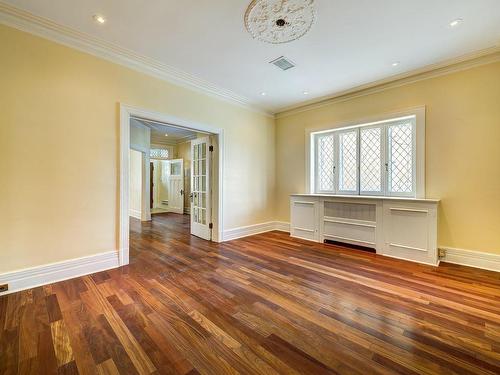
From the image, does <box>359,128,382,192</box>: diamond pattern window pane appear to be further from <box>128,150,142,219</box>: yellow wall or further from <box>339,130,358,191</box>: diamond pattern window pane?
<box>128,150,142,219</box>: yellow wall

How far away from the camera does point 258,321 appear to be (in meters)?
1.92

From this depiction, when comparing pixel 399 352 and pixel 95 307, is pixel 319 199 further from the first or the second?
pixel 95 307

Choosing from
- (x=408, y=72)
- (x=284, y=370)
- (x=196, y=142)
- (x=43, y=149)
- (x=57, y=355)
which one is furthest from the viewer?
(x=196, y=142)

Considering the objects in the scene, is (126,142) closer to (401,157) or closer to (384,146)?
(384,146)

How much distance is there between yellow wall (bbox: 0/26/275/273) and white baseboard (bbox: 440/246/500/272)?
4867mm

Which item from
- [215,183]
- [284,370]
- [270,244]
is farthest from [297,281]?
[215,183]

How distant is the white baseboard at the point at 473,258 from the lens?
3.02 m

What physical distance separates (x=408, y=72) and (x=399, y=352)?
391 cm

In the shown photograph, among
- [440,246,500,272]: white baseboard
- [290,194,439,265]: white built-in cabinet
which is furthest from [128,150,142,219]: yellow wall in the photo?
[440,246,500,272]: white baseboard

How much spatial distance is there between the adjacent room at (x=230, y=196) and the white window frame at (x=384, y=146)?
0.03 m

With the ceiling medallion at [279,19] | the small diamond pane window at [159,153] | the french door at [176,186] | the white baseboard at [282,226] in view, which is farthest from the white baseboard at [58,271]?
the small diamond pane window at [159,153]

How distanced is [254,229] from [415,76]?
13.4 ft

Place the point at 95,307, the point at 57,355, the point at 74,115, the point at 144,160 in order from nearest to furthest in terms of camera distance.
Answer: the point at 57,355, the point at 95,307, the point at 74,115, the point at 144,160

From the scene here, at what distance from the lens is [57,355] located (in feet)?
5.00
